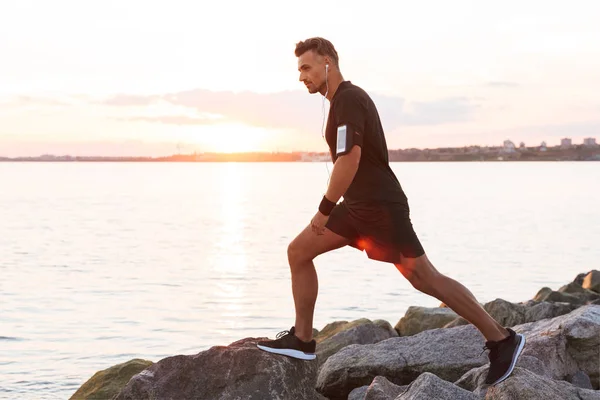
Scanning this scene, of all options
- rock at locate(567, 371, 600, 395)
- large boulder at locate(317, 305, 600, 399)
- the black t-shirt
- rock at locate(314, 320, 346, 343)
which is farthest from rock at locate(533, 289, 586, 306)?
the black t-shirt

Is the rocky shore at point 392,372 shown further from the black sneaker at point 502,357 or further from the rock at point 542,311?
the rock at point 542,311

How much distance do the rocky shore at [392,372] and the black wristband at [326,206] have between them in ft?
4.58

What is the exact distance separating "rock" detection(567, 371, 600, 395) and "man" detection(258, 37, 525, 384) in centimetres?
168

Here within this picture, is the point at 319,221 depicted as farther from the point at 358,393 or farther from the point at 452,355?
the point at 452,355

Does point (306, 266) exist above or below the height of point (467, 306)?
above

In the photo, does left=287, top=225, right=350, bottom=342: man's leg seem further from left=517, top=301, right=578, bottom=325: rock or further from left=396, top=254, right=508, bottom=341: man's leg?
left=517, top=301, right=578, bottom=325: rock

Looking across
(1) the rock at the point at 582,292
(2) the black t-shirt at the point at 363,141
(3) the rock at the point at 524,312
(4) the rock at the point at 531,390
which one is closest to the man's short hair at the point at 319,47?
(2) the black t-shirt at the point at 363,141

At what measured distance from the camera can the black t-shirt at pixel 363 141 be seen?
6297mm

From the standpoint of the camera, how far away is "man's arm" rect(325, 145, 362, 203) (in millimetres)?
6261

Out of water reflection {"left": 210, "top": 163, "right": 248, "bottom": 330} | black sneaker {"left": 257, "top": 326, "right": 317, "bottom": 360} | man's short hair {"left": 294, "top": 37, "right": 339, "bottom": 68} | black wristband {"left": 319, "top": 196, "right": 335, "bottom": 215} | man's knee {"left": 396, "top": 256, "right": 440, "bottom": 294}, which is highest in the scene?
man's short hair {"left": 294, "top": 37, "right": 339, "bottom": 68}

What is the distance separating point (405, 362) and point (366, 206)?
2.52 meters

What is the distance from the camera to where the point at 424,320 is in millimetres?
12820

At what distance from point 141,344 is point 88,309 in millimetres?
4640

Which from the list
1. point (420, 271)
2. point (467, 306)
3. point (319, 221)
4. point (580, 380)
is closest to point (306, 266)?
point (319, 221)
